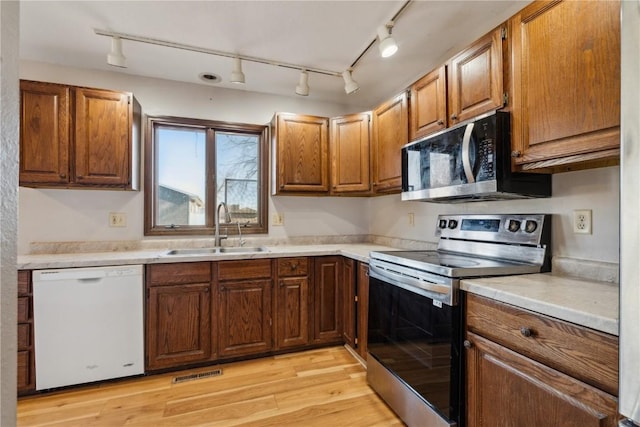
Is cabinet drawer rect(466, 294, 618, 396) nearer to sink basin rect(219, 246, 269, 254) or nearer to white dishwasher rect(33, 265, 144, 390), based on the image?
sink basin rect(219, 246, 269, 254)

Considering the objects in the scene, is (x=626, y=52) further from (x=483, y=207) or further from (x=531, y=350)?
(x=483, y=207)

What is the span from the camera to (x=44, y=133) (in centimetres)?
217

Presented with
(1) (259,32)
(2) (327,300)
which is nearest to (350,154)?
(1) (259,32)

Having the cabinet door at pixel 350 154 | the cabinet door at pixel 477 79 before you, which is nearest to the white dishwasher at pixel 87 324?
the cabinet door at pixel 350 154

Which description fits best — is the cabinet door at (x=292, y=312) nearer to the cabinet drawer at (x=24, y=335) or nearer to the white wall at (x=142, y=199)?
the white wall at (x=142, y=199)

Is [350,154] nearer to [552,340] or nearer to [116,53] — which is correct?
[116,53]

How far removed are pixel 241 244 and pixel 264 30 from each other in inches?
70.6

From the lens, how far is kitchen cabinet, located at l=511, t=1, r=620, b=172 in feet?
3.58

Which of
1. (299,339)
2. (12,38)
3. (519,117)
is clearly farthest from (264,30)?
(299,339)

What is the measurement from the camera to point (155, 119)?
2676mm

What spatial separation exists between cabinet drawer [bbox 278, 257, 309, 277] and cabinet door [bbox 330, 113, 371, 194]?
77cm

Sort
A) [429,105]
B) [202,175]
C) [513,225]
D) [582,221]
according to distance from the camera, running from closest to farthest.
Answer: [582,221], [513,225], [429,105], [202,175]

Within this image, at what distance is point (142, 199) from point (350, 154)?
190cm

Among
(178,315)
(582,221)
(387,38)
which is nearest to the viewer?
(582,221)
